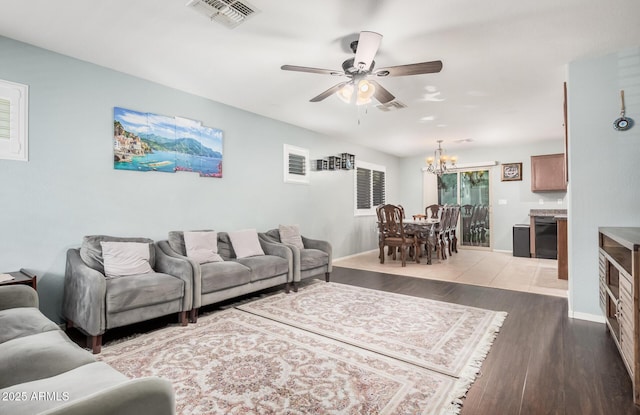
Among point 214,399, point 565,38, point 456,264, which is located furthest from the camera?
point 456,264

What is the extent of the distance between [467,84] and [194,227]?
12.7ft

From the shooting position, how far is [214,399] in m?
1.89

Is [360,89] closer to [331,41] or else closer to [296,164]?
[331,41]

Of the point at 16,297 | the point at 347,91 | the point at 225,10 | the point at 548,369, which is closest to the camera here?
the point at 16,297

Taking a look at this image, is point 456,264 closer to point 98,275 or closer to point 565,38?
point 565,38

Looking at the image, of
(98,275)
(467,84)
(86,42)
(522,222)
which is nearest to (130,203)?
(98,275)

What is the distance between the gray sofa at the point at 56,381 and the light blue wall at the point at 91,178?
4.09 ft

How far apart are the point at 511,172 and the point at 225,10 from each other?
757 centimetres

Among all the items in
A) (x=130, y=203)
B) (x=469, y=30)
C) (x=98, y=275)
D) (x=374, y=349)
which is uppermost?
(x=469, y=30)

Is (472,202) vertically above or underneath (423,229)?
above

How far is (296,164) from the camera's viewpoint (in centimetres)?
575

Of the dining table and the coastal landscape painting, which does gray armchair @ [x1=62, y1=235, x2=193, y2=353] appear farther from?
the dining table

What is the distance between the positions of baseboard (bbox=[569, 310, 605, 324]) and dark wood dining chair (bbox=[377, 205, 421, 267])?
2.87m

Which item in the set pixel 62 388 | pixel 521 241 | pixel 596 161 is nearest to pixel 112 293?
pixel 62 388
